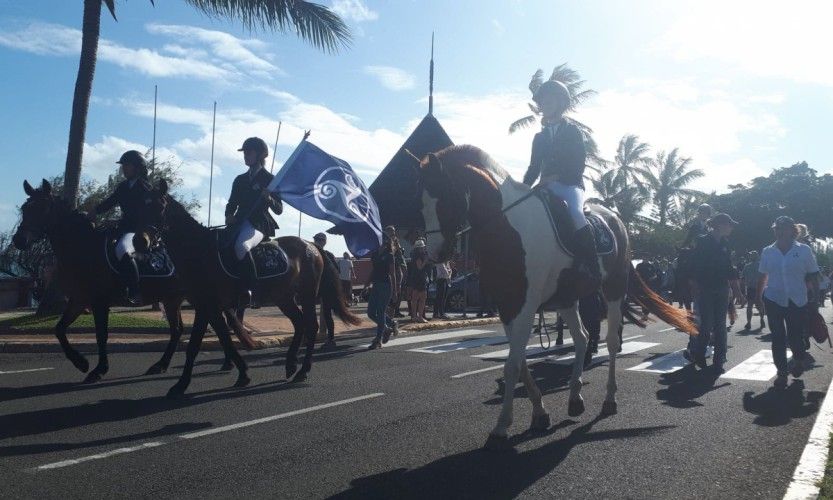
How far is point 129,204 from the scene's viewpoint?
27.7ft

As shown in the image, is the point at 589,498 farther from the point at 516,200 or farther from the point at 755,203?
the point at 755,203

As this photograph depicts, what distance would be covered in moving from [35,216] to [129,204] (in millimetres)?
1104

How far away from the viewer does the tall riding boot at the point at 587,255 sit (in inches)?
248

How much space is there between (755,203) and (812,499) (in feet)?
277

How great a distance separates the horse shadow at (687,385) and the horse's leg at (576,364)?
122cm

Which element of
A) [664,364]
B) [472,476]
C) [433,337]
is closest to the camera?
[472,476]

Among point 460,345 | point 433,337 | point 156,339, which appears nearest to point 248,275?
point 156,339

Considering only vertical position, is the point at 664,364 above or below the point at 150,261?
below

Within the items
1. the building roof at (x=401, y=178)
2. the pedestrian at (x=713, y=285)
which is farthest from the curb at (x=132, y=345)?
the building roof at (x=401, y=178)

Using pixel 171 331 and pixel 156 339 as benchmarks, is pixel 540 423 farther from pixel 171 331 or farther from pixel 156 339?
pixel 156 339

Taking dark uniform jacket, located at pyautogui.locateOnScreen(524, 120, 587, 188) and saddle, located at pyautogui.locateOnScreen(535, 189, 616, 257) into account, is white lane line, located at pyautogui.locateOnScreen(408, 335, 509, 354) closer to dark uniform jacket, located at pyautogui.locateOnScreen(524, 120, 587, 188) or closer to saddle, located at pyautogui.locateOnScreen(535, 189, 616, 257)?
dark uniform jacket, located at pyautogui.locateOnScreen(524, 120, 587, 188)

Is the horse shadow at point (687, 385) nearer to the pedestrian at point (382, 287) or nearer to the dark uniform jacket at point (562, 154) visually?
the dark uniform jacket at point (562, 154)

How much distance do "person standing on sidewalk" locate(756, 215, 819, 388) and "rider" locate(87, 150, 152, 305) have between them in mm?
7604

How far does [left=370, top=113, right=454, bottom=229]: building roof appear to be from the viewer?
3375 centimetres
